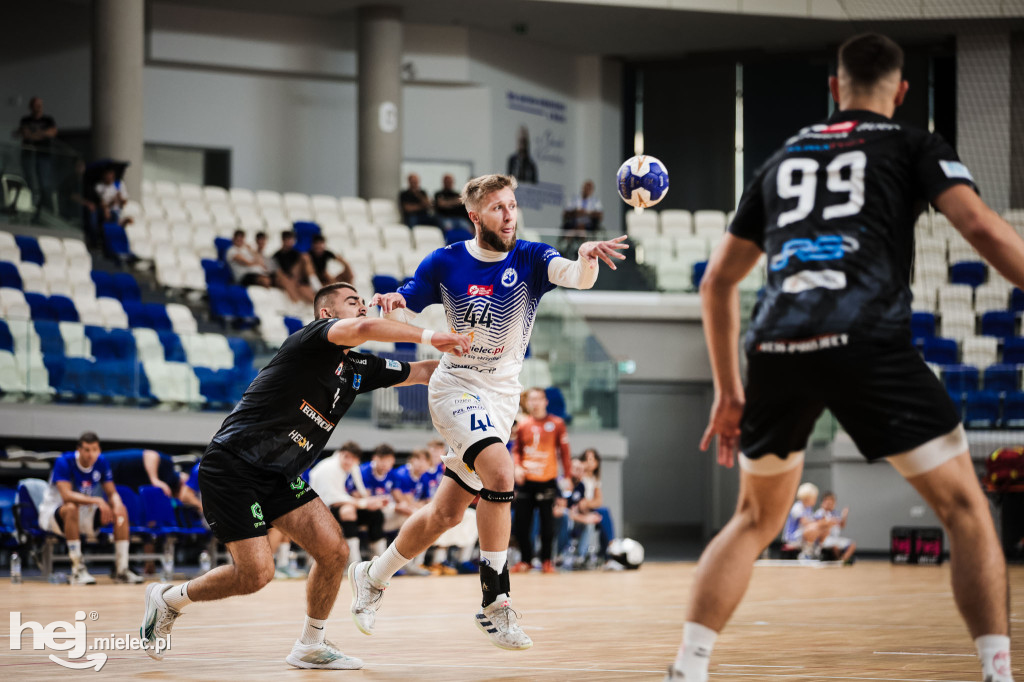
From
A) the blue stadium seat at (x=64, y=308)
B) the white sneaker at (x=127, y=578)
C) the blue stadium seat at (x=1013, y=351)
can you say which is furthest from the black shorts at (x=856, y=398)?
the blue stadium seat at (x=1013, y=351)

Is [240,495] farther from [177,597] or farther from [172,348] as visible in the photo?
[172,348]

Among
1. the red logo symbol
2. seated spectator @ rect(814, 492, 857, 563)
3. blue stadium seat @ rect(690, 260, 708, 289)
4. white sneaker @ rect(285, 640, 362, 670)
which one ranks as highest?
the red logo symbol

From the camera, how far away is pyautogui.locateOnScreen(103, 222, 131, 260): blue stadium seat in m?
19.1

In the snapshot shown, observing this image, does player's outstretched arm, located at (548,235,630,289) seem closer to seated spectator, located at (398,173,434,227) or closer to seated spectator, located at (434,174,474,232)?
seated spectator, located at (434,174,474,232)

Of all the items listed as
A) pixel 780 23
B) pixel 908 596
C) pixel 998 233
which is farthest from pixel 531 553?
pixel 780 23

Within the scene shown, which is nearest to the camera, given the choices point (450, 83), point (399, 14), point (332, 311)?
→ point (332, 311)

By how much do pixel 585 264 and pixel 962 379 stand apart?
1484cm

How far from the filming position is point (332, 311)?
5.71 m

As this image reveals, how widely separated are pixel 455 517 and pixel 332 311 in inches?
46.4

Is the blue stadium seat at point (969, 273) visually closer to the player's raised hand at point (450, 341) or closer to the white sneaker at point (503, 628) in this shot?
the white sneaker at point (503, 628)

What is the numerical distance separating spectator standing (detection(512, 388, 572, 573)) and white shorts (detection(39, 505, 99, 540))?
15.2ft

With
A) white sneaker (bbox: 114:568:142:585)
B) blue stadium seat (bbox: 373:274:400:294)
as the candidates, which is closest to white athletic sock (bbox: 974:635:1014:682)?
white sneaker (bbox: 114:568:142:585)

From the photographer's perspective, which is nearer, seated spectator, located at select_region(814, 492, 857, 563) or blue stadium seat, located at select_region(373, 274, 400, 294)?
seated spectator, located at select_region(814, 492, 857, 563)

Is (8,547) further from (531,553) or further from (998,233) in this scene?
(998,233)
